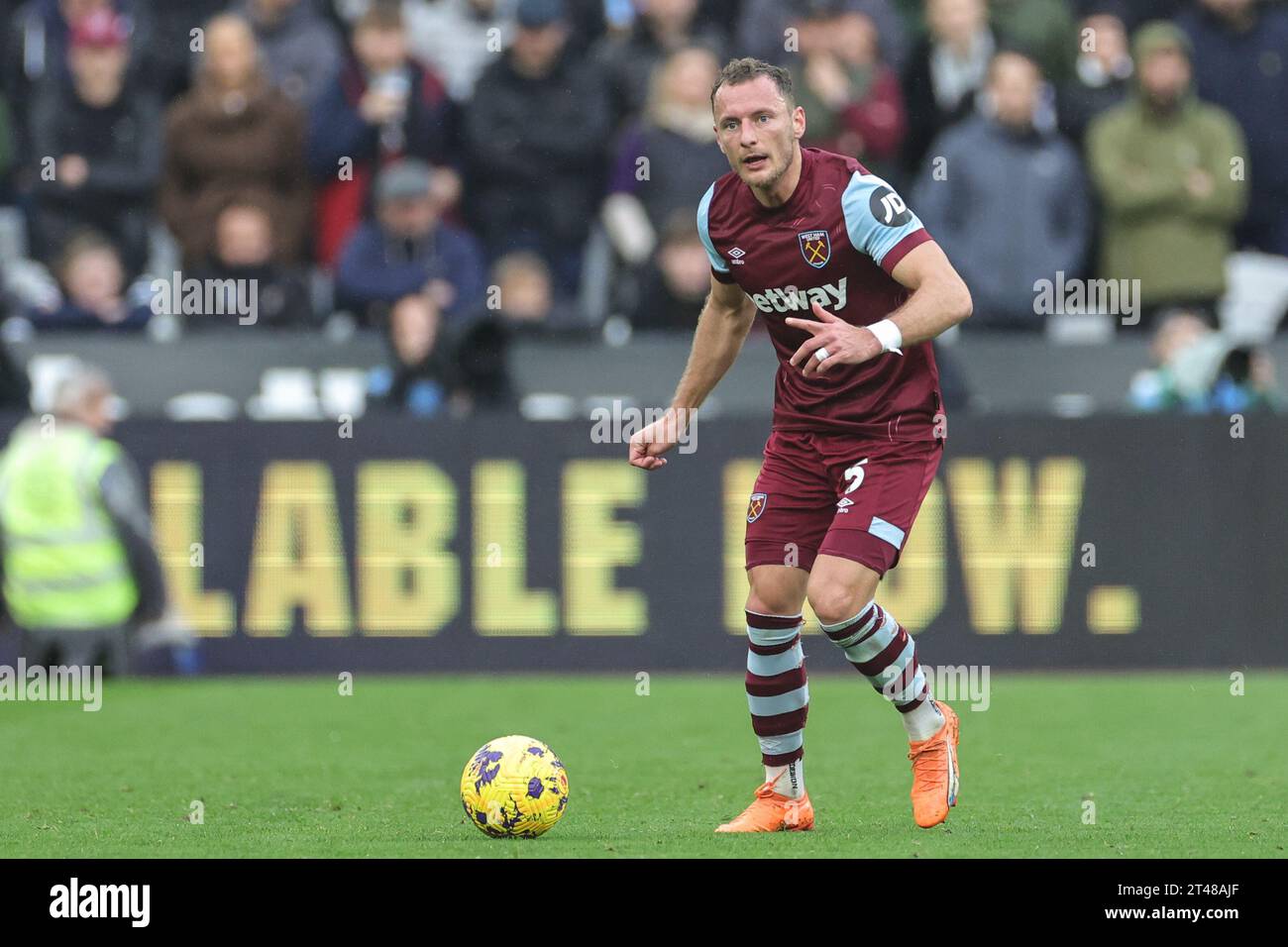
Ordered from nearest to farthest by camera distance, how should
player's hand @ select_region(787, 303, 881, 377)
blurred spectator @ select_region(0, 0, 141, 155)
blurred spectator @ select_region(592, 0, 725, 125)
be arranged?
player's hand @ select_region(787, 303, 881, 377)
blurred spectator @ select_region(592, 0, 725, 125)
blurred spectator @ select_region(0, 0, 141, 155)

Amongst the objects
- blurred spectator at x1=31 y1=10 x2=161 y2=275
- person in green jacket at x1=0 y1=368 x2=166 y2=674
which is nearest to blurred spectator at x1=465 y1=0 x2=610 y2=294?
blurred spectator at x1=31 y1=10 x2=161 y2=275

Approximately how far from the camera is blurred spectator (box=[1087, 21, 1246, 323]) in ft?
51.5

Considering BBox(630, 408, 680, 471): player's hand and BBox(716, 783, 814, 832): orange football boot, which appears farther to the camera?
BBox(630, 408, 680, 471): player's hand

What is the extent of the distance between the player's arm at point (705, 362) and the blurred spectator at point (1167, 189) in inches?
316

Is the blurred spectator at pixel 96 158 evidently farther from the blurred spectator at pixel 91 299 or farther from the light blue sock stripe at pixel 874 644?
the light blue sock stripe at pixel 874 644

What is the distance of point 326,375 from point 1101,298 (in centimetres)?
541

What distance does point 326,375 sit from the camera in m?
15.4

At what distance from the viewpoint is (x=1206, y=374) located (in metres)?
14.7

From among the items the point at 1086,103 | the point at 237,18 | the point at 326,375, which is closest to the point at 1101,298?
the point at 1086,103

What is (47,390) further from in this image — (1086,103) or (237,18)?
(1086,103)

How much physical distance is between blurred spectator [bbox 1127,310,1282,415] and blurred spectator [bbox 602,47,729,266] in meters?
3.23

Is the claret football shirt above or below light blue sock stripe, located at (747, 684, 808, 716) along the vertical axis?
above

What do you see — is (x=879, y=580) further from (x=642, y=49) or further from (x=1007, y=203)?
(x=642, y=49)

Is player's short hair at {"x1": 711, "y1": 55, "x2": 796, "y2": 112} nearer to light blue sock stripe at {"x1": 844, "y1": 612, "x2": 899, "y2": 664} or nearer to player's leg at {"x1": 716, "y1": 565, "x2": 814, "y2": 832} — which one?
player's leg at {"x1": 716, "y1": 565, "x2": 814, "y2": 832}
